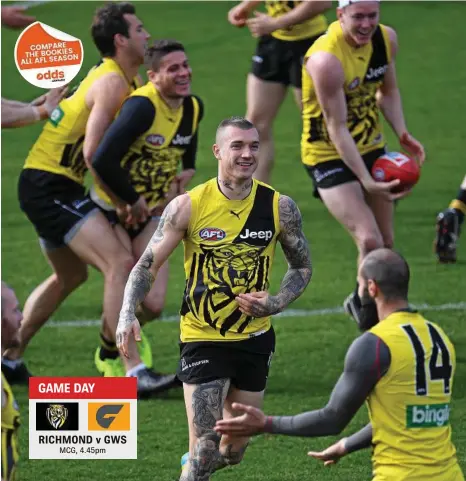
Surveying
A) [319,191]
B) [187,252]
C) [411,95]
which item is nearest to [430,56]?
[411,95]

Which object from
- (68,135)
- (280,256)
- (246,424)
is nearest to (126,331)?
(246,424)

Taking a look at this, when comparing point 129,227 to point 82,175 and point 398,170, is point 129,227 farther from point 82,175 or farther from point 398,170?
point 398,170

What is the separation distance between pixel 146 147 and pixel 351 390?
3952mm

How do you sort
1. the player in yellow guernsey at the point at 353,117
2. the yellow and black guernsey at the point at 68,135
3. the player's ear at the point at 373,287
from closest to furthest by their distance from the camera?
1. the player's ear at the point at 373,287
2. the yellow and black guernsey at the point at 68,135
3. the player in yellow guernsey at the point at 353,117

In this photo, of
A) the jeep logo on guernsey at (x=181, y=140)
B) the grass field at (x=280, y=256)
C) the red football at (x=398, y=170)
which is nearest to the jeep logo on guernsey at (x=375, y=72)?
the red football at (x=398, y=170)

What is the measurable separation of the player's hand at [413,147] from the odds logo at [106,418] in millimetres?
3133

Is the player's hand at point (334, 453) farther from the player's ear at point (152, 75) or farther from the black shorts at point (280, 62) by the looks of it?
the black shorts at point (280, 62)

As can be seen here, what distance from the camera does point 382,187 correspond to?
9367mm

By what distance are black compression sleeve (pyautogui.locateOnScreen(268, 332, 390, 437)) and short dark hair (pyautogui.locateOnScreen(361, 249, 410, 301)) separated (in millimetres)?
272

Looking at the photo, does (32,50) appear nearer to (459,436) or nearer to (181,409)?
(181,409)

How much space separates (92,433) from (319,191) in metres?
2.93

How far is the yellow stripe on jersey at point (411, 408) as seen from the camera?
556 cm

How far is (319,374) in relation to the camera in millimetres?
9430

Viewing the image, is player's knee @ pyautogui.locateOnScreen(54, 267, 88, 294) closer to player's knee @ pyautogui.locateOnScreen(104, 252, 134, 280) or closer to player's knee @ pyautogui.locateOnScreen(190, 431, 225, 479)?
player's knee @ pyautogui.locateOnScreen(104, 252, 134, 280)
